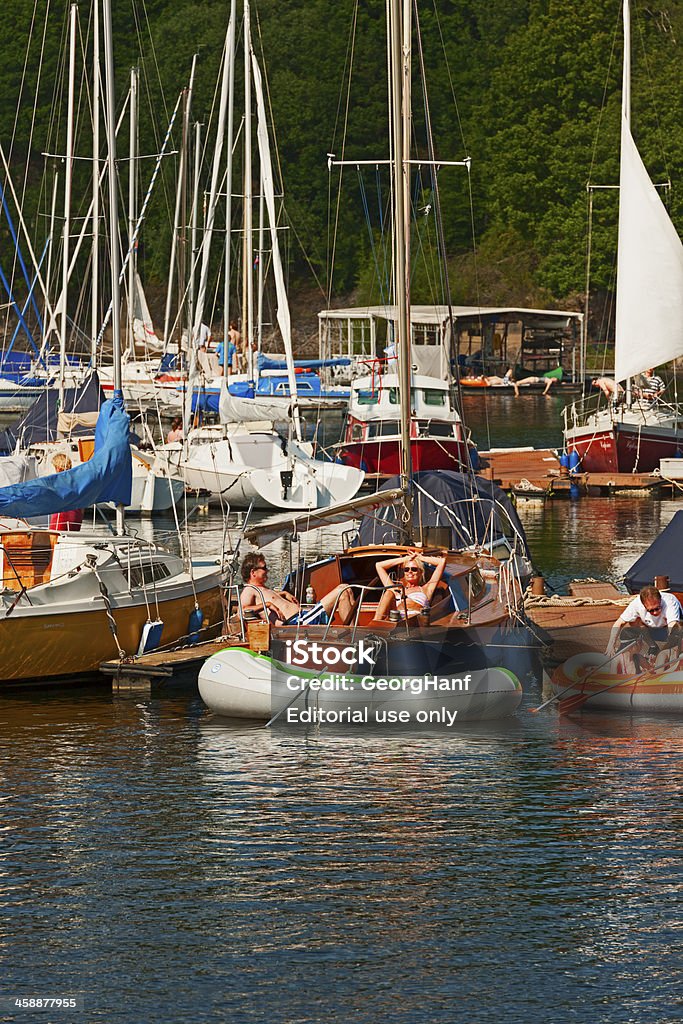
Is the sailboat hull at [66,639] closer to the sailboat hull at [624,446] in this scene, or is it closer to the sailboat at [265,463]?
the sailboat at [265,463]

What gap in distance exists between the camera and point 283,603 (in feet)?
75.5

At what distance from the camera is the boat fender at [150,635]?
24188 millimetres

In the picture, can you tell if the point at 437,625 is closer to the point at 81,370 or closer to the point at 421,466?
the point at 421,466

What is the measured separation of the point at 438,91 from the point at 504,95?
327 inches

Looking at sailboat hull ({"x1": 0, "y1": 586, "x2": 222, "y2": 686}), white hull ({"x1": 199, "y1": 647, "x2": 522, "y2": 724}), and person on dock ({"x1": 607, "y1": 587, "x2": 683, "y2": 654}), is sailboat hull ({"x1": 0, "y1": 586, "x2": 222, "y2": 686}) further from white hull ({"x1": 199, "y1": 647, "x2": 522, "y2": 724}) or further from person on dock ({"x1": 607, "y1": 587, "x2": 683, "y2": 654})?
person on dock ({"x1": 607, "y1": 587, "x2": 683, "y2": 654})

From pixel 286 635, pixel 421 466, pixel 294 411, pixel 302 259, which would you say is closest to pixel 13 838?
pixel 286 635

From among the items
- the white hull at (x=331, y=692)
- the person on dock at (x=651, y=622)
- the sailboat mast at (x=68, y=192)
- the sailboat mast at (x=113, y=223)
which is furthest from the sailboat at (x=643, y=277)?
the white hull at (x=331, y=692)

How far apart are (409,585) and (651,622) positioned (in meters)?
3.27

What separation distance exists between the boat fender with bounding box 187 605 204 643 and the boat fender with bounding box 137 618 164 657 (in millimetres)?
721

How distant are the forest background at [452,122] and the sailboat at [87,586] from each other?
70715mm

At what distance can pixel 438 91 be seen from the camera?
11556 cm

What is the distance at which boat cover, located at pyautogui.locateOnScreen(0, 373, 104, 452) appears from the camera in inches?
1777

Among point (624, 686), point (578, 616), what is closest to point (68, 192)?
point (578, 616)

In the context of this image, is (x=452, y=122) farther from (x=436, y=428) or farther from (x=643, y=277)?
(x=643, y=277)
